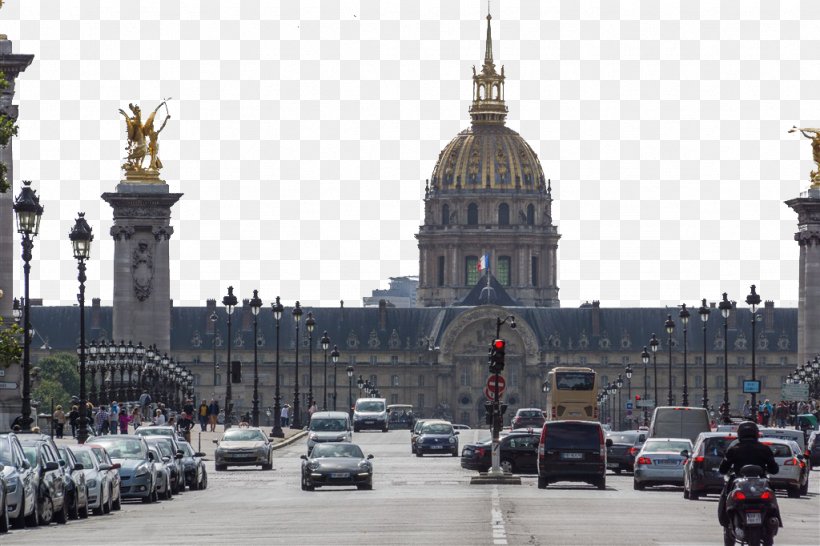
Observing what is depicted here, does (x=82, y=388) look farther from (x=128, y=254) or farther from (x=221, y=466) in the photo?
(x=128, y=254)

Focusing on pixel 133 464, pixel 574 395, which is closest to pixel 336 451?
pixel 133 464

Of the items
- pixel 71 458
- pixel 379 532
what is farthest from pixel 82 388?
pixel 379 532

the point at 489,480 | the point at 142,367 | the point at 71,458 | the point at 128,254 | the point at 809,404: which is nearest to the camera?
the point at 71,458

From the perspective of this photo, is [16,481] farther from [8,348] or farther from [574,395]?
[574,395]

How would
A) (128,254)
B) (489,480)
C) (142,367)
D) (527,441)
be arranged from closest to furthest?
(489,480)
(527,441)
(142,367)
(128,254)

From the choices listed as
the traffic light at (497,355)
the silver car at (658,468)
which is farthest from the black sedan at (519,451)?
the silver car at (658,468)

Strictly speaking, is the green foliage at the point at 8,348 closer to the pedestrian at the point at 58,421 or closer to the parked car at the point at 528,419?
the pedestrian at the point at 58,421

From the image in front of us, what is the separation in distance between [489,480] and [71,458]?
63.0 ft

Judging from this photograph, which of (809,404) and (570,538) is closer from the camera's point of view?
(570,538)

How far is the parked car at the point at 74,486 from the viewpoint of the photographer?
44.5 m

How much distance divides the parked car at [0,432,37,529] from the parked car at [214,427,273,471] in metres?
33.9

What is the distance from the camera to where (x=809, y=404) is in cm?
12588

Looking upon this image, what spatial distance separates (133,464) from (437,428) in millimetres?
44957

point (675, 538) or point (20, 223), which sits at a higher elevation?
point (20, 223)
